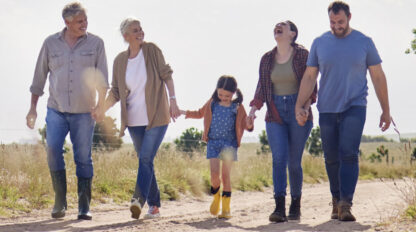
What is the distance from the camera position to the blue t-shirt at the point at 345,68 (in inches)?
250

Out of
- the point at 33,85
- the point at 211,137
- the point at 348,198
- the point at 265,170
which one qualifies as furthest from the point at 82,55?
the point at 265,170

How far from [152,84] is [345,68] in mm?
2193

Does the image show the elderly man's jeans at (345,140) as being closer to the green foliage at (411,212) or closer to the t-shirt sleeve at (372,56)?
the t-shirt sleeve at (372,56)

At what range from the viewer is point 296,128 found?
6805 millimetres

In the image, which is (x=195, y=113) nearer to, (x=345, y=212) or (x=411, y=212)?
(x=345, y=212)

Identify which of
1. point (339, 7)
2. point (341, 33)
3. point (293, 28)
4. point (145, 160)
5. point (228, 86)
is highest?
point (339, 7)

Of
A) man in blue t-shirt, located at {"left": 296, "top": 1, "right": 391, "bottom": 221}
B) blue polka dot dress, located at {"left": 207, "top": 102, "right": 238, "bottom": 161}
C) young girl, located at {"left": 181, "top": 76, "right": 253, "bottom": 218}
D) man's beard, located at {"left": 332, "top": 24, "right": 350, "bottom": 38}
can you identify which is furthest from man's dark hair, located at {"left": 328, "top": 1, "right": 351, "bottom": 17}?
blue polka dot dress, located at {"left": 207, "top": 102, "right": 238, "bottom": 161}

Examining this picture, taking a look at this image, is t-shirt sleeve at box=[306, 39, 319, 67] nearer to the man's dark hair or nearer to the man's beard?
the man's beard

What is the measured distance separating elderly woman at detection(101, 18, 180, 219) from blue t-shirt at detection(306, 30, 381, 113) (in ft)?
5.78

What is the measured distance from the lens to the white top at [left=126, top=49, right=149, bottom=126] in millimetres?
7148

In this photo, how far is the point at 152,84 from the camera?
7152 mm

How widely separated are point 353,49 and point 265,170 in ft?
31.5

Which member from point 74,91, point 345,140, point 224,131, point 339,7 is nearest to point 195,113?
point 224,131

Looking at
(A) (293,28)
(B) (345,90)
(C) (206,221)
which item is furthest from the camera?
(C) (206,221)
